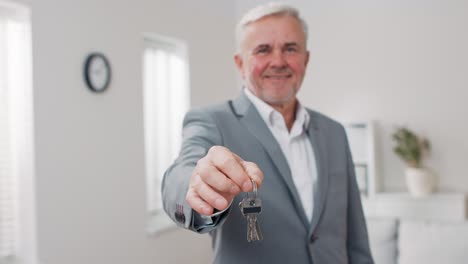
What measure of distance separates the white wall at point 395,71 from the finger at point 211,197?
3.93 m

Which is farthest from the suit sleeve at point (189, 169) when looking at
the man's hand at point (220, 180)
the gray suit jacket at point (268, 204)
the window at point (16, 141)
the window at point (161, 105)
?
the window at point (161, 105)

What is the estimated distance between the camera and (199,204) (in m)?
0.68

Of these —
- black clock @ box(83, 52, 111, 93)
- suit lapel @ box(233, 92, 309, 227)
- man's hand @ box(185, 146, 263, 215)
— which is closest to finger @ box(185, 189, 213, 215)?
man's hand @ box(185, 146, 263, 215)

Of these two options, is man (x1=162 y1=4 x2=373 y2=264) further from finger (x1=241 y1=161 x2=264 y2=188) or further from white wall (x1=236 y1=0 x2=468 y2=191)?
white wall (x1=236 y1=0 x2=468 y2=191)

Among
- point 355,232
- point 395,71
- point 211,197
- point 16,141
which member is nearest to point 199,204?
point 211,197

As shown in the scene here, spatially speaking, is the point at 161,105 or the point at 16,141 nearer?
the point at 16,141

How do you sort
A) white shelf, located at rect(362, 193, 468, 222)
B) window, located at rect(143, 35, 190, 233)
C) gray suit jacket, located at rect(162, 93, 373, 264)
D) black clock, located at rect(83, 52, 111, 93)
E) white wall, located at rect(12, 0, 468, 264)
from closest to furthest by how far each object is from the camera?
gray suit jacket, located at rect(162, 93, 373, 264), white wall, located at rect(12, 0, 468, 264), black clock, located at rect(83, 52, 111, 93), window, located at rect(143, 35, 190, 233), white shelf, located at rect(362, 193, 468, 222)

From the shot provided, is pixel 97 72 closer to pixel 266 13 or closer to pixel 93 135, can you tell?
pixel 93 135

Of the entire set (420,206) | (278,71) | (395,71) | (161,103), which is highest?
(395,71)

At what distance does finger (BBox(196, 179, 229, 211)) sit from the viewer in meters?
0.66

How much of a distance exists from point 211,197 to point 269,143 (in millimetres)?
540

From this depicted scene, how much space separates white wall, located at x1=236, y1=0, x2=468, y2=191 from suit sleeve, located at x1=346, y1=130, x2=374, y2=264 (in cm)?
305

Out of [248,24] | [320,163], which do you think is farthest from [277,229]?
[248,24]

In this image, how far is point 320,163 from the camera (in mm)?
1321
